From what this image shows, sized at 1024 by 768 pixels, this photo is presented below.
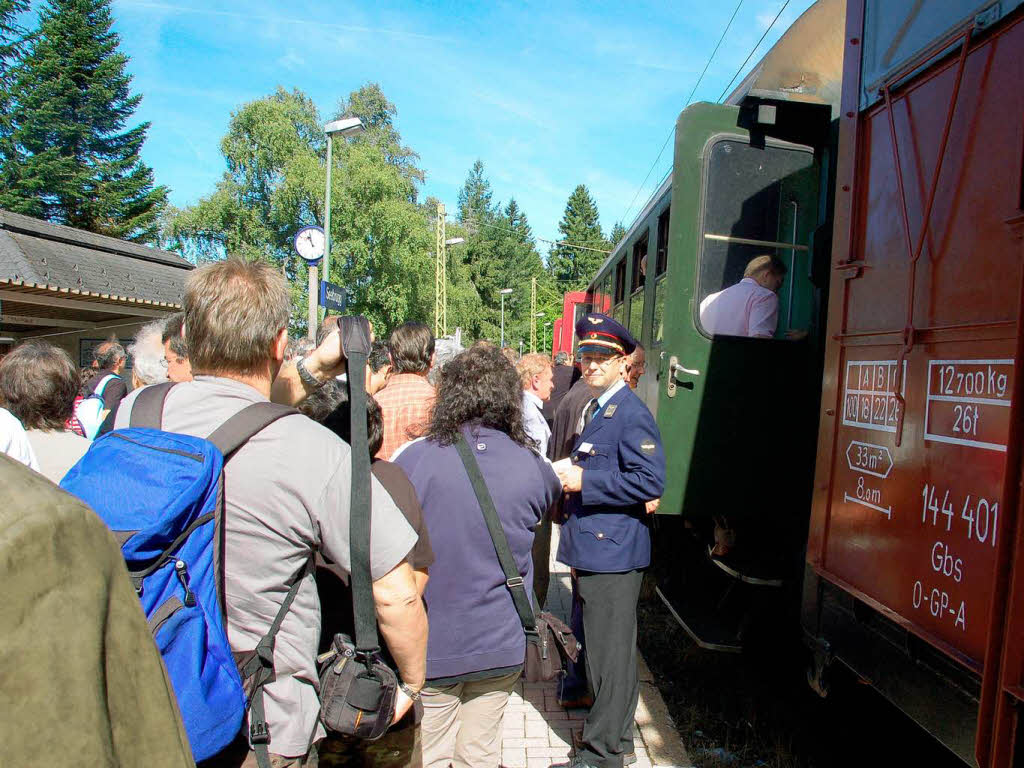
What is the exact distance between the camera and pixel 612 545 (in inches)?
119

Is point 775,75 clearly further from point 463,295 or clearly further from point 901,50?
point 463,295

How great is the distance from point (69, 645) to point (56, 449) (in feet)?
7.57

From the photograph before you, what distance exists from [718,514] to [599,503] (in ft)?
2.66

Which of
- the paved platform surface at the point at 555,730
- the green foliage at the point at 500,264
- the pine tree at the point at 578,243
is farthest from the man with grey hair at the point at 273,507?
the pine tree at the point at 578,243

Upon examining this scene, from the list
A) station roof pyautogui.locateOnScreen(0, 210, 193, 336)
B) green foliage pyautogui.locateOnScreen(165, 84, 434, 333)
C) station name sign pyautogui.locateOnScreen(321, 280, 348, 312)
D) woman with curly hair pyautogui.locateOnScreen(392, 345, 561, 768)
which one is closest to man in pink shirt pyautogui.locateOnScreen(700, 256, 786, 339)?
woman with curly hair pyautogui.locateOnScreen(392, 345, 561, 768)

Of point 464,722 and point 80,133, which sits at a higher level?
point 80,133

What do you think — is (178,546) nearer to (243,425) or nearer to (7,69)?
(243,425)

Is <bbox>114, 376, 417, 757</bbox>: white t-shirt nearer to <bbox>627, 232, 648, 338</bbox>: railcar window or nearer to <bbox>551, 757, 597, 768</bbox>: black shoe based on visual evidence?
<bbox>551, 757, 597, 768</bbox>: black shoe

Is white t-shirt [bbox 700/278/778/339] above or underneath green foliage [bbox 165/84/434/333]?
underneath

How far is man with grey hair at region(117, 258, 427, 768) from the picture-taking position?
1531mm

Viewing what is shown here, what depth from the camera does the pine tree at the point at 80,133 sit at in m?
34.7

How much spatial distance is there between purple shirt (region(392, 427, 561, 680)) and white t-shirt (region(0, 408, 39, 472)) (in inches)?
49.9

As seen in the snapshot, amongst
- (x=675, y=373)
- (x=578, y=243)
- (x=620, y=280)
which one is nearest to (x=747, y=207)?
(x=675, y=373)

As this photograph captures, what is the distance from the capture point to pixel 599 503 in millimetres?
3004
